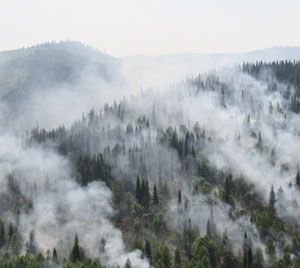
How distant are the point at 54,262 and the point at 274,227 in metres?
77.1

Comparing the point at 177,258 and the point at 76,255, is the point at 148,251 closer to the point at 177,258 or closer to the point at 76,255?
the point at 177,258

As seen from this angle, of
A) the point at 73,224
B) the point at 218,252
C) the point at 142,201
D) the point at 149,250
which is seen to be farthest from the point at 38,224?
the point at 218,252

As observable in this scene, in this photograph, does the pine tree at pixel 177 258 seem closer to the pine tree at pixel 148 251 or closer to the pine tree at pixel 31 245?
the pine tree at pixel 148 251

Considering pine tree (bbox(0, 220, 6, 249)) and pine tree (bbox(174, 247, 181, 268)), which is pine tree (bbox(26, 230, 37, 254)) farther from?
pine tree (bbox(174, 247, 181, 268))

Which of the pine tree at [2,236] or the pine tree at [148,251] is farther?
the pine tree at [2,236]

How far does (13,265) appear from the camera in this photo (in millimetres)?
139875

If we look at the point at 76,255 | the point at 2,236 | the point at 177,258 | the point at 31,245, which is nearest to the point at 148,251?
the point at 177,258

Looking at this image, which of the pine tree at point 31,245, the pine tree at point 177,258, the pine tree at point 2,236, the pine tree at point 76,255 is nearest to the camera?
the pine tree at point 76,255

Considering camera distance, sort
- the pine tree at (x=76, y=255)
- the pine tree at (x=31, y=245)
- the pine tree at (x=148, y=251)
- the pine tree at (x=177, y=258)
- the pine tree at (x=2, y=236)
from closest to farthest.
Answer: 1. the pine tree at (x=76, y=255)
2. the pine tree at (x=177, y=258)
3. the pine tree at (x=148, y=251)
4. the pine tree at (x=31, y=245)
5. the pine tree at (x=2, y=236)

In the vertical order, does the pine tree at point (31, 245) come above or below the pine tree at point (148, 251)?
below

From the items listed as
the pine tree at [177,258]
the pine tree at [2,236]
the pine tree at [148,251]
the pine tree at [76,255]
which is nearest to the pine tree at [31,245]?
the pine tree at [2,236]

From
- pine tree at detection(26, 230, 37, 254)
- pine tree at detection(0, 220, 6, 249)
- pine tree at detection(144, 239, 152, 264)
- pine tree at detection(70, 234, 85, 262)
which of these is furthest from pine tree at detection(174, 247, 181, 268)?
pine tree at detection(0, 220, 6, 249)

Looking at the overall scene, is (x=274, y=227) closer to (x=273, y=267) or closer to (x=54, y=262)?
(x=273, y=267)

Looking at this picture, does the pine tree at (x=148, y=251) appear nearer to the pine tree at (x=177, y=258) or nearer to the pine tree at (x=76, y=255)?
the pine tree at (x=177, y=258)
